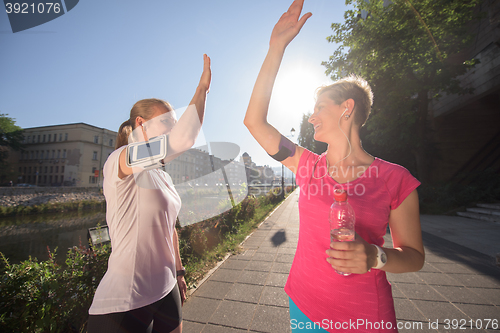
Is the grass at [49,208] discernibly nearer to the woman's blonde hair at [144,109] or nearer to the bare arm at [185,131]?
the woman's blonde hair at [144,109]

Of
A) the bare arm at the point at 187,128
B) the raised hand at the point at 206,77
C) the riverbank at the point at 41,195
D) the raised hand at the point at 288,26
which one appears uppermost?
the raised hand at the point at 288,26

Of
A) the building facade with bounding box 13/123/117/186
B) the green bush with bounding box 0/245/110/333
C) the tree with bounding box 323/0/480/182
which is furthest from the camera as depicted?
the building facade with bounding box 13/123/117/186

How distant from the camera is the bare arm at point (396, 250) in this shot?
88cm

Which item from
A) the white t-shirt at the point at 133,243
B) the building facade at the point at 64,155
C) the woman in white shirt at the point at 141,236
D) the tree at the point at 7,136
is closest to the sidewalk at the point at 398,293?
the woman in white shirt at the point at 141,236

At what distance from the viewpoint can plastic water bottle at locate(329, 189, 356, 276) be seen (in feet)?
3.21

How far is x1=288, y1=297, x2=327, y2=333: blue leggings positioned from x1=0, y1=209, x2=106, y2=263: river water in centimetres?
1153

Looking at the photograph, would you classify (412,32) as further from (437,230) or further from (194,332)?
(194,332)

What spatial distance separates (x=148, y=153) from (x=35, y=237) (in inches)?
843

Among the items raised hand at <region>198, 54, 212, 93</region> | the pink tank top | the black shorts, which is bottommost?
the black shorts

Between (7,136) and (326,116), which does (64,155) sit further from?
(326,116)

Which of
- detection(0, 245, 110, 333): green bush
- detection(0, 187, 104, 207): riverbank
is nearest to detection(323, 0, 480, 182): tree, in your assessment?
detection(0, 245, 110, 333): green bush

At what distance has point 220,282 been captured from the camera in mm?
4105

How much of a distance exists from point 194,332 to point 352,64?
1612cm

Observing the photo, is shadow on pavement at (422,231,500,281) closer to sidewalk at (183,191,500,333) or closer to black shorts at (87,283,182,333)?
sidewalk at (183,191,500,333)
